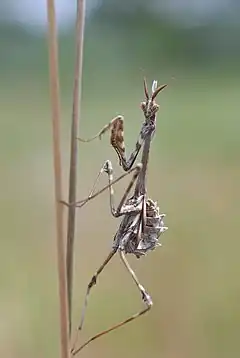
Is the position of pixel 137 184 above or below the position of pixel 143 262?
above

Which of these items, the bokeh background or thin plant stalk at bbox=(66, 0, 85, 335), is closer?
thin plant stalk at bbox=(66, 0, 85, 335)

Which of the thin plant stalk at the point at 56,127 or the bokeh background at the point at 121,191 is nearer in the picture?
the thin plant stalk at the point at 56,127

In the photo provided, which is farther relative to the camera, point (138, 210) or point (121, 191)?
point (121, 191)

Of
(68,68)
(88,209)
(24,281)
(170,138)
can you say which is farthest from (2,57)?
(24,281)

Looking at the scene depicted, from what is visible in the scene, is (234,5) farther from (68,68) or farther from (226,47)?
(68,68)

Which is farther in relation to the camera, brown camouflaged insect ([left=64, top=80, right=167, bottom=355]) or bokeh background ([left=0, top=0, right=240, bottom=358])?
bokeh background ([left=0, top=0, right=240, bottom=358])

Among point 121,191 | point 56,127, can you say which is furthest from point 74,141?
point 121,191

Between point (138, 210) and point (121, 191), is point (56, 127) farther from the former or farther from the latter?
point (121, 191)

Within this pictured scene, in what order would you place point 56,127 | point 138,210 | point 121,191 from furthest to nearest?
point 121,191 → point 138,210 → point 56,127
